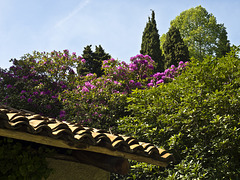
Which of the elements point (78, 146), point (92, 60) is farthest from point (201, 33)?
point (78, 146)

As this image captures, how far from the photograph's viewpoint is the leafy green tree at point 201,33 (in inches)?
1016

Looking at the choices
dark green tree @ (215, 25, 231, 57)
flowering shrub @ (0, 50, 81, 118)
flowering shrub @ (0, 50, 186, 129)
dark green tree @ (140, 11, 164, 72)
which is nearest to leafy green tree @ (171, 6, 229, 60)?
dark green tree @ (215, 25, 231, 57)

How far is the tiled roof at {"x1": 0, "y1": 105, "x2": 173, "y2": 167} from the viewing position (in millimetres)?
2539

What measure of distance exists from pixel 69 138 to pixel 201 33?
83.1 ft

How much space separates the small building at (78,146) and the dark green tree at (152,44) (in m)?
17.2

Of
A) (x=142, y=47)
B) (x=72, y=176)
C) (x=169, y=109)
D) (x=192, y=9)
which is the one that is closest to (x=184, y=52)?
(x=142, y=47)

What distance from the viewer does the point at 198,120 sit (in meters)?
6.60

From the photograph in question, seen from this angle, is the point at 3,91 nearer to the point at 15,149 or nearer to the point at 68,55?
the point at 68,55

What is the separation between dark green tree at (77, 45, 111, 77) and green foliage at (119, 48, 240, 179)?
11.6 metres

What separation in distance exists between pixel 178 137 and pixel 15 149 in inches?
157

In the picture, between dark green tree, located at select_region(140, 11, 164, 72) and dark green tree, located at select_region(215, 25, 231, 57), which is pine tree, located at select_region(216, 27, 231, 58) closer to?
dark green tree, located at select_region(215, 25, 231, 57)

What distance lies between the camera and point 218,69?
730 cm

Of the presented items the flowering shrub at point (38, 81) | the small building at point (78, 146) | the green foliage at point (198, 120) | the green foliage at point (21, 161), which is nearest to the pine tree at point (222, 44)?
the flowering shrub at point (38, 81)

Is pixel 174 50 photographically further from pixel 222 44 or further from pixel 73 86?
pixel 73 86
